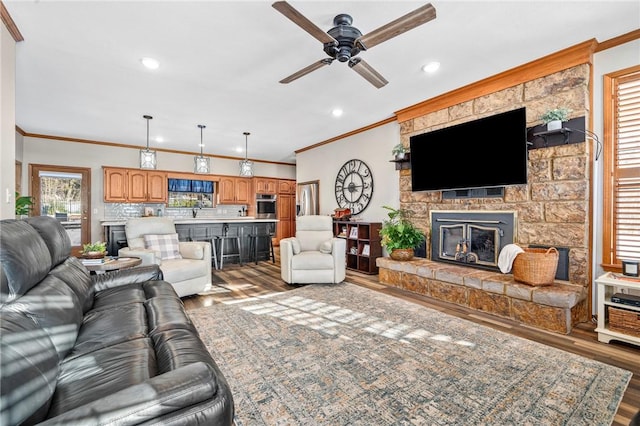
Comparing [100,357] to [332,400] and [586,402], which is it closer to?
[332,400]

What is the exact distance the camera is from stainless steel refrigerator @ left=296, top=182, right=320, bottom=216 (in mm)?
7152

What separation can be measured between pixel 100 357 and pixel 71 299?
54 cm

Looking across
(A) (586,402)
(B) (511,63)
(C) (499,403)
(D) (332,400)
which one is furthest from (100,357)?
(B) (511,63)

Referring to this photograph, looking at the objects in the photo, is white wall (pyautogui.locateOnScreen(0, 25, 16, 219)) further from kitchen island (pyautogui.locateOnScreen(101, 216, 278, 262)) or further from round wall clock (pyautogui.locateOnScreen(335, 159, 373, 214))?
round wall clock (pyautogui.locateOnScreen(335, 159, 373, 214))

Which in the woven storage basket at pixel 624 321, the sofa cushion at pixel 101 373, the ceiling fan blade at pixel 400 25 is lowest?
the woven storage basket at pixel 624 321

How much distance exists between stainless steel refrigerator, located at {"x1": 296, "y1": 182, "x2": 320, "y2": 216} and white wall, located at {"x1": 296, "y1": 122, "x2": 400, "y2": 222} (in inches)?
7.0

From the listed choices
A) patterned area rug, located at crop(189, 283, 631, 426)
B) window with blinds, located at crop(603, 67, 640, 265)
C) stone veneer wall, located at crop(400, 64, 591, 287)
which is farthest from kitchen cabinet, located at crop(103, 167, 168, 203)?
window with blinds, located at crop(603, 67, 640, 265)

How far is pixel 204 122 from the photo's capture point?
17.1 ft

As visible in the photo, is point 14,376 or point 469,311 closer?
point 14,376

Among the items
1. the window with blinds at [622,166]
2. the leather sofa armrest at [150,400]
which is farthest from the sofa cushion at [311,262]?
the leather sofa armrest at [150,400]

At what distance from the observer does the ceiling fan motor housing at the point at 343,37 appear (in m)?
2.34

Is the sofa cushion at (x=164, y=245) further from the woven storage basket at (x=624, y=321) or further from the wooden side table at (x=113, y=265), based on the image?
the woven storage basket at (x=624, y=321)

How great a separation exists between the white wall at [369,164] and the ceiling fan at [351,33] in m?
2.56

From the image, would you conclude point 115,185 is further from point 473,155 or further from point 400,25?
point 473,155
